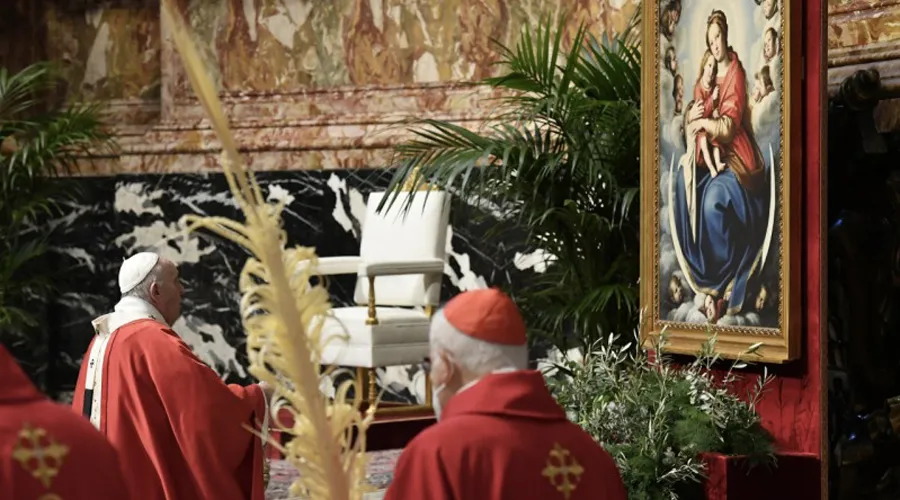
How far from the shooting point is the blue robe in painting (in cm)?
609

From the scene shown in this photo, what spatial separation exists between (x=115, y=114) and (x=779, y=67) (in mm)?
6838

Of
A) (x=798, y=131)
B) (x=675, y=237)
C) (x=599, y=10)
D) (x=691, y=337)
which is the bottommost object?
(x=691, y=337)

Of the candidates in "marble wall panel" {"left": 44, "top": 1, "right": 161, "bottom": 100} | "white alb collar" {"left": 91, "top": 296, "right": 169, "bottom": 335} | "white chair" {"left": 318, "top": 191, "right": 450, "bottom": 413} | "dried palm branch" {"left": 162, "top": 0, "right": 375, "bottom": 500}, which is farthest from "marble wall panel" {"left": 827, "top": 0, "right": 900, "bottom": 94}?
"marble wall panel" {"left": 44, "top": 1, "right": 161, "bottom": 100}

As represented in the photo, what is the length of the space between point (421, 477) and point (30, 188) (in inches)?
311

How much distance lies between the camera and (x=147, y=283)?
5.70m

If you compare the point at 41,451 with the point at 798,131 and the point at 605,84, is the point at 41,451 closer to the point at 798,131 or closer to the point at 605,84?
the point at 798,131

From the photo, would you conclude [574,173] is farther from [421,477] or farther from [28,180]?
[28,180]

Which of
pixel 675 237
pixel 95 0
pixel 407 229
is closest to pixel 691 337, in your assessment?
pixel 675 237

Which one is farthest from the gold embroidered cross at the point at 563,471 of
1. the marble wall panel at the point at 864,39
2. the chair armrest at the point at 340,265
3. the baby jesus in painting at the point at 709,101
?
the chair armrest at the point at 340,265

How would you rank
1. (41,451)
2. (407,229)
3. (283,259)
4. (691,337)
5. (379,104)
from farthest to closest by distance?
(379,104) → (407,229) → (691,337) → (41,451) → (283,259)

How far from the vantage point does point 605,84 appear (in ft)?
24.0

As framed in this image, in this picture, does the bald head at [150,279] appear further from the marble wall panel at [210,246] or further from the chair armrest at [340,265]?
the marble wall panel at [210,246]

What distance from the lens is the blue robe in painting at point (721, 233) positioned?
609 cm

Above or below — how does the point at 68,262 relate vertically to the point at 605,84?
below
